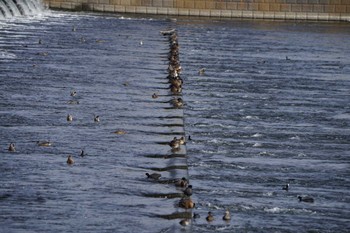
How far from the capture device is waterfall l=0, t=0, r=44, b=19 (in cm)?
3016

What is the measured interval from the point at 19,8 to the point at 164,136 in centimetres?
1966

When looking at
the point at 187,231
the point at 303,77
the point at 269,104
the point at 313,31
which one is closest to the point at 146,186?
the point at 187,231

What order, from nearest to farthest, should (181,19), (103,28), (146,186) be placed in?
(146,186) < (103,28) < (181,19)

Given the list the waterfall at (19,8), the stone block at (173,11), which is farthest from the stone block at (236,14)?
the waterfall at (19,8)

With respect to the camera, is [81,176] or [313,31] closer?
[81,176]

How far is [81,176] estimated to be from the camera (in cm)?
1055

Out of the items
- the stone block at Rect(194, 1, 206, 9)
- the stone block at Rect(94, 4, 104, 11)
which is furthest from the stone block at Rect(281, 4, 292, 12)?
the stone block at Rect(94, 4, 104, 11)

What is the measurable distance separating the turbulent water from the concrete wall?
10.2m

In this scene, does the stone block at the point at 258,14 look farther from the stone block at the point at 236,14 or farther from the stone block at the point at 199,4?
the stone block at the point at 199,4

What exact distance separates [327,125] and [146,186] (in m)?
4.57

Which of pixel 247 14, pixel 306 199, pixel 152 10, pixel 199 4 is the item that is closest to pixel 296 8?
pixel 247 14

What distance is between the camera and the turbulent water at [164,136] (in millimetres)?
9352

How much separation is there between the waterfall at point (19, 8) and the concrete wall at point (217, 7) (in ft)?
5.84

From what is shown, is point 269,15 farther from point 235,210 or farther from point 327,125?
point 235,210
